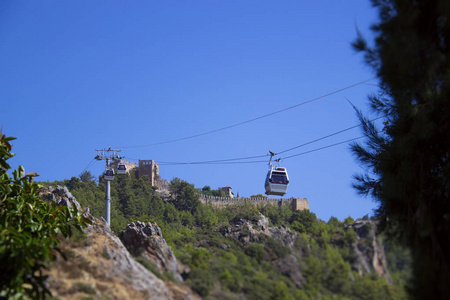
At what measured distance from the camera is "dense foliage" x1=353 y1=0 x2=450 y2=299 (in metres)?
9.49

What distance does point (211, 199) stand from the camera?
80625 mm

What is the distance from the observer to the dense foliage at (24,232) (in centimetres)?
956

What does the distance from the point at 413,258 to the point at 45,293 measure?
6419 mm

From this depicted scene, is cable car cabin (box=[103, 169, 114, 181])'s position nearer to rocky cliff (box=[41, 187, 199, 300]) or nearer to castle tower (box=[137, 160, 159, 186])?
rocky cliff (box=[41, 187, 199, 300])

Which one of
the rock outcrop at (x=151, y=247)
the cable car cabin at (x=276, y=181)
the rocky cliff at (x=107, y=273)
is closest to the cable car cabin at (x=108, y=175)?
the cable car cabin at (x=276, y=181)

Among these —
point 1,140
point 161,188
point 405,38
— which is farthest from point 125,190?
point 405,38

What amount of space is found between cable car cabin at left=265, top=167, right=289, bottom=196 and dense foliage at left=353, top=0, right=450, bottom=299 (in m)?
11.9

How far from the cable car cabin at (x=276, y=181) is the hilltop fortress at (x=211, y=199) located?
4976cm

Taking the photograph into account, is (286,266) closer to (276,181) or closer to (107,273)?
(107,273)

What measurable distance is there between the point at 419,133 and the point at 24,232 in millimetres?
7421

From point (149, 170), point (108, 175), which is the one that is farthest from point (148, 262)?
point (149, 170)

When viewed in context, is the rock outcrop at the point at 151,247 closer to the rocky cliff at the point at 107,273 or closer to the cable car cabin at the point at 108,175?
the rocky cliff at the point at 107,273

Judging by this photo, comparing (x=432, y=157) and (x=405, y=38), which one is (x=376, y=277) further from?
(x=405, y=38)

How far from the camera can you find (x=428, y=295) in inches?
378
